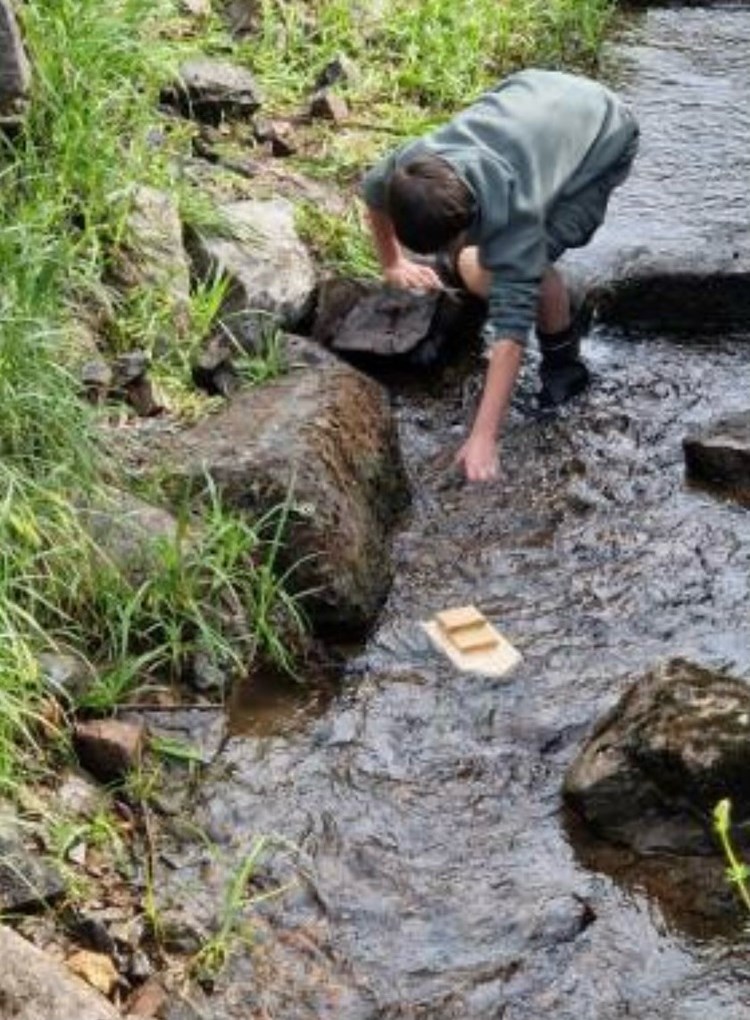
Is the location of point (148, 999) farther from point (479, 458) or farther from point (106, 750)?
point (479, 458)

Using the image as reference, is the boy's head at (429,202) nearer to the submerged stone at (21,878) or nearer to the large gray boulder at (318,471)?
the large gray boulder at (318,471)

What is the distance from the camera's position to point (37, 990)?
276 cm

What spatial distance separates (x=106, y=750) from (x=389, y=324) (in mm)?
2028

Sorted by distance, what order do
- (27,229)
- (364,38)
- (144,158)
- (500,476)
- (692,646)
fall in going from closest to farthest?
1. (692,646)
2. (27,229)
3. (500,476)
4. (144,158)
5. (364,38)

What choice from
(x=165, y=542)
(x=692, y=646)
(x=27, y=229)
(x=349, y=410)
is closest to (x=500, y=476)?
(x=349, y=410)

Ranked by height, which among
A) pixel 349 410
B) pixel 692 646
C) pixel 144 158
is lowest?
pixel 692 646

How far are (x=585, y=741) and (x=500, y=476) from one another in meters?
1.19

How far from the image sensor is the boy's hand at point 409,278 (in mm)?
5168

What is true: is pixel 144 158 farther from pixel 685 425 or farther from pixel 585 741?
pixel 585 741

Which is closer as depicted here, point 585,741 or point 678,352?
point 585,741

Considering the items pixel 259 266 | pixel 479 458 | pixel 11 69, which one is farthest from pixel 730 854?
pixel 11 69

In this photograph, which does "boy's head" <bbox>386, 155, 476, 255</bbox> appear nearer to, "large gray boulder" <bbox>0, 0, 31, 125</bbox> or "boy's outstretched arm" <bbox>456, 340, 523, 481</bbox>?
"boy's outstretched arm" <bbox>456, 340, 523, 481</bbox>

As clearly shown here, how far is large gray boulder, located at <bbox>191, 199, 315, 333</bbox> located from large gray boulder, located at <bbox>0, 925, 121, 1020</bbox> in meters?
2.61

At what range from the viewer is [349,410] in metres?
4.55
